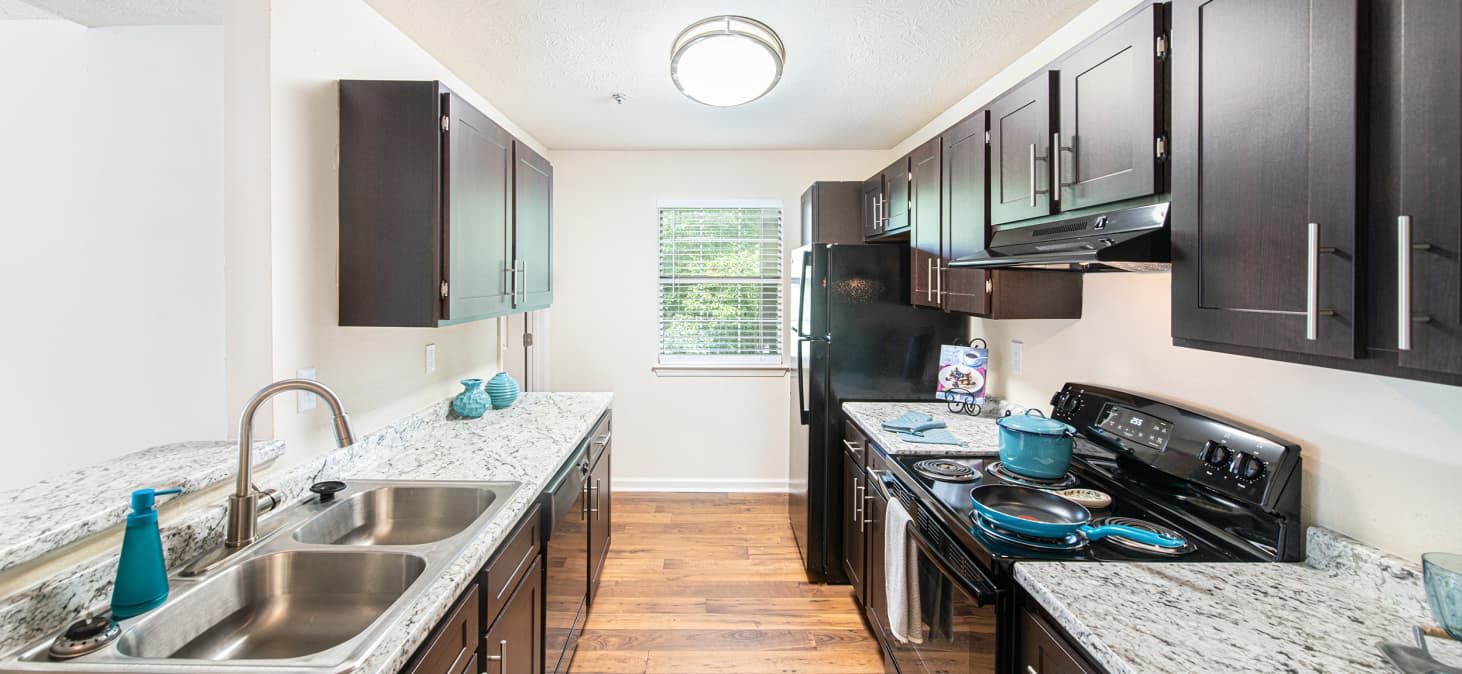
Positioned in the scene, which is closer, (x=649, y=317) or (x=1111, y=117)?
(x=1111, y=117)

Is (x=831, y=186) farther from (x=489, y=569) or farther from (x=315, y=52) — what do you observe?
(x=489, y=569)

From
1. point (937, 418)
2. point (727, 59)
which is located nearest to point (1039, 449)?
point (937, 418)

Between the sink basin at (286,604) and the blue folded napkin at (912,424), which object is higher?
the blue folded napkin at (912,424)

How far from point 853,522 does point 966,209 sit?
148 centimetres

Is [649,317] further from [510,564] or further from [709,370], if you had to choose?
[510,564]

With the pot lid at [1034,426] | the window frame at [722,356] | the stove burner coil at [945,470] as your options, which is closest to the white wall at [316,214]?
the stove burner coil at [945,470]

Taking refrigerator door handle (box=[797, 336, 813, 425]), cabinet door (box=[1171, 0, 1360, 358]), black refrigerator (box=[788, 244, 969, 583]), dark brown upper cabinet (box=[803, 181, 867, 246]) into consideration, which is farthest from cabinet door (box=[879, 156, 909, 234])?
cabinet door (box=[1171, 0, 1360, 358])

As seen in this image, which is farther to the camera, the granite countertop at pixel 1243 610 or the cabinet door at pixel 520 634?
the cabinet door at pixel 520 634

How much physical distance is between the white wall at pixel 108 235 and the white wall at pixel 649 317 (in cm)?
227

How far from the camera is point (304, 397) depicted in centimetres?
160

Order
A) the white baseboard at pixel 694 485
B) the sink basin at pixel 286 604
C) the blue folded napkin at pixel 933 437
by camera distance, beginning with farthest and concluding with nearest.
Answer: the white baseboard at pixel 694 485 < the blue folded napkin at pixel 933 437 < the sink basin at pixel 286 604

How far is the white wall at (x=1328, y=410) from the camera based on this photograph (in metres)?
1.04

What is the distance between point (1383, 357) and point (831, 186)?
9.04 feet

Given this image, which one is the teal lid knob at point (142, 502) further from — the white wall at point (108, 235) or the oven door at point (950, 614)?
the oven door at point (950, 614)
